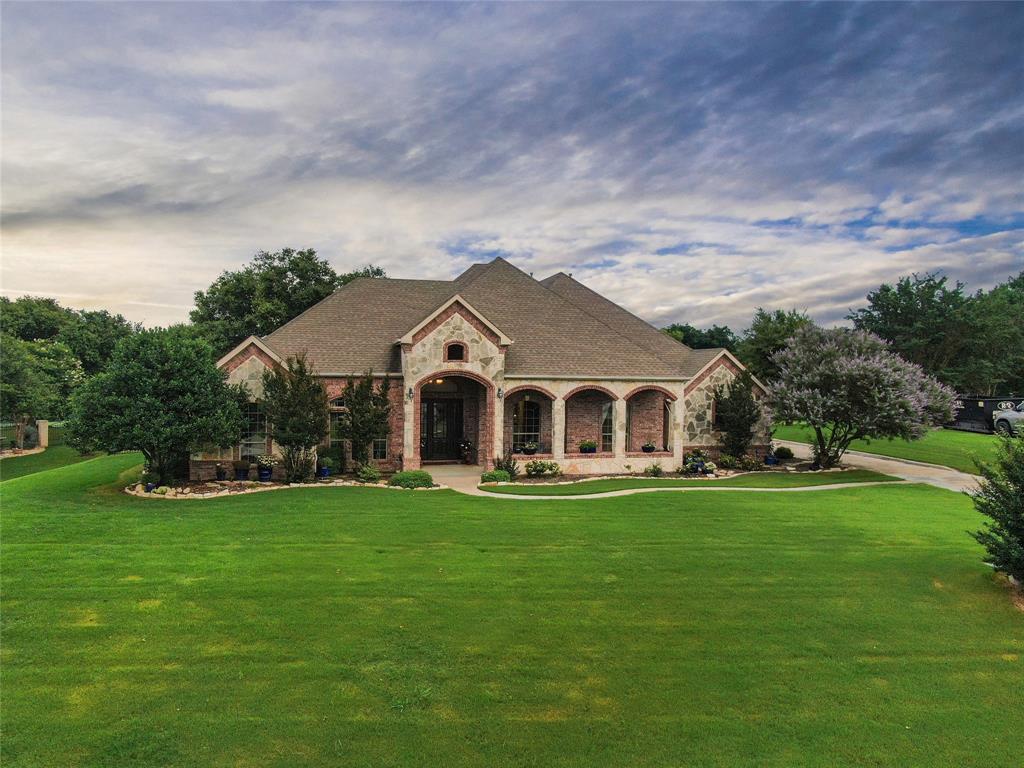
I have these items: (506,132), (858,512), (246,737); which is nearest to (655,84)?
(506,132)

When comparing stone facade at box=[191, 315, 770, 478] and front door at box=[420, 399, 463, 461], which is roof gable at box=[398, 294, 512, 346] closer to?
stone facade at box=[191, 315, 770, 478]

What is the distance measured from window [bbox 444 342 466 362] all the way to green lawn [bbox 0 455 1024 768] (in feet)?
31.9

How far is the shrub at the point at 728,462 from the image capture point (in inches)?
1028

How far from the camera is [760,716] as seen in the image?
6766 mm

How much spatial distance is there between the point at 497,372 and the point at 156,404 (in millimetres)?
11854

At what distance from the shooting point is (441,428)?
84.3ft

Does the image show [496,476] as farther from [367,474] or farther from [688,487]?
[688,487]

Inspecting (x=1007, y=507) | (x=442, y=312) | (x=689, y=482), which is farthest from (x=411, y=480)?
(x=1007, y=507)

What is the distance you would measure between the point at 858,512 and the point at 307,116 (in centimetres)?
2098

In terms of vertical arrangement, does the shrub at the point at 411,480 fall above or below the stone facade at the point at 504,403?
below

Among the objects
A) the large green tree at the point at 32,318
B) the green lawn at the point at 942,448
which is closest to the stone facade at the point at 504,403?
the green lawn at the point at 942,448

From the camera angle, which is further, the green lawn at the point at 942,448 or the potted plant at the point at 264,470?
the green lawn at the point at 942,448

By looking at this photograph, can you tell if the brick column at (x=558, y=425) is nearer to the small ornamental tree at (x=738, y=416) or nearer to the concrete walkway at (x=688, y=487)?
the concrete walkway at (x=688, y=487)

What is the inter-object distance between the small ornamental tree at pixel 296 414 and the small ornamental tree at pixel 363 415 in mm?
854
